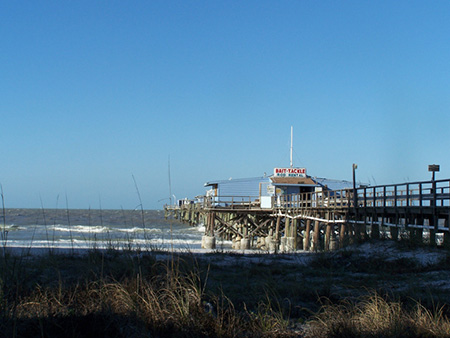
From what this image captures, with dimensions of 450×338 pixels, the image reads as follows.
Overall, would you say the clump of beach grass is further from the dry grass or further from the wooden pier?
the wooden pier

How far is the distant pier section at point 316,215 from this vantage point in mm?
15008

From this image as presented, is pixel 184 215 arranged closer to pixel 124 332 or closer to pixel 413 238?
pixel 413 238

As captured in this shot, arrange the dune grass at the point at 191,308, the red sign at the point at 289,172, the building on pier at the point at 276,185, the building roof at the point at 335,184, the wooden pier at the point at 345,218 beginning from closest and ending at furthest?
the dune grass at the point at 191,308 → the wooden pier at the point at 345,218 → the building on pier at the point at 276,185 → the red sign at the point at 289,172 → the building roof at the point at 335,184

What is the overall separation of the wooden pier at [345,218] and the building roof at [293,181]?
272 centimetres

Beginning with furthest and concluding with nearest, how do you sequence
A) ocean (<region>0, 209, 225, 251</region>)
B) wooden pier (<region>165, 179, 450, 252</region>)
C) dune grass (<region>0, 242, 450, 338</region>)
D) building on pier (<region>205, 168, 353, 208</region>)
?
building on pier (<region>205, 168, 353, 208</region>) → wooden pier (<region>165, 179, 450, 252</region>) → ocean (<region>0, 209, 225, 251</region>) → dune grass (<region>0, 242, 450, 338</region>)

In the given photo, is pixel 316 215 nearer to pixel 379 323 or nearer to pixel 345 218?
pixel 345 218

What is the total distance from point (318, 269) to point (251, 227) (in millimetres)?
27391

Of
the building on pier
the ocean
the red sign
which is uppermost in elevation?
the red sign

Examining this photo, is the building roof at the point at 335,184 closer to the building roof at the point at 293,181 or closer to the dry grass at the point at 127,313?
the building roof at the point at 293,181

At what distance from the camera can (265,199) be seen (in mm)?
34594

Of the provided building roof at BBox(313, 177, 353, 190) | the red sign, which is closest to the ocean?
the red sign

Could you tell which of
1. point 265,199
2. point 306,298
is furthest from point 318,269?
point 265,199

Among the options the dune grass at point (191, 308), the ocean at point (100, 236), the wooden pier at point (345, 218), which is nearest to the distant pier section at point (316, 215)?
the wooden pier at point (345, 218)

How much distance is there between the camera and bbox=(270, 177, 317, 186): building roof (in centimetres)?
3847
